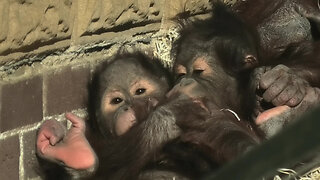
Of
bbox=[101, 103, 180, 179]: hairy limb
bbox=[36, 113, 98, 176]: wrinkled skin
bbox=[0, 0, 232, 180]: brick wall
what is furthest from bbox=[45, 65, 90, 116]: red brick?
bbox=[101, 103, 180, 179]: hairy limb

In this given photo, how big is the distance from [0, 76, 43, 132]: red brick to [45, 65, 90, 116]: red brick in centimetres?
7

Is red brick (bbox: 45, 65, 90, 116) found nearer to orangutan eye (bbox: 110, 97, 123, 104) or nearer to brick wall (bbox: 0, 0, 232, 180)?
brick wall (bbox: 0, 0, 232, 180)

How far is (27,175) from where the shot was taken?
9.50 feet

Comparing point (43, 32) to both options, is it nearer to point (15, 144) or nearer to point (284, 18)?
point (15, 144)

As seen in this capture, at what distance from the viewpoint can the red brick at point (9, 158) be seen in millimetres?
2744

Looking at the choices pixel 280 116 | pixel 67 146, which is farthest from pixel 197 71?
pixel 67 146

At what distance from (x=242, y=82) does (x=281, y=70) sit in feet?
0.68

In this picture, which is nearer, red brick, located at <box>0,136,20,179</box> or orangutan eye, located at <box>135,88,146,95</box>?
red brick, located at <box>0,136,20,179</box>

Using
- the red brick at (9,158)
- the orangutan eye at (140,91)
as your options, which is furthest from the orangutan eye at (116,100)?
the red brick at (9,158)

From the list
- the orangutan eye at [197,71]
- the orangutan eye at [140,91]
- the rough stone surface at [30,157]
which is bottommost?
the rough stone surface at [30,157]

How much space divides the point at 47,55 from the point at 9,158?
1.41 ft

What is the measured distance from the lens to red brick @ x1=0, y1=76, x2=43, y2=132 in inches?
107

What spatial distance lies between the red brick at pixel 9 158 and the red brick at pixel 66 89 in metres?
0.22

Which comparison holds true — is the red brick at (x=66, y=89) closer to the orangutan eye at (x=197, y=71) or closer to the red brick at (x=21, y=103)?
the red brick at (x=21, y=103)
